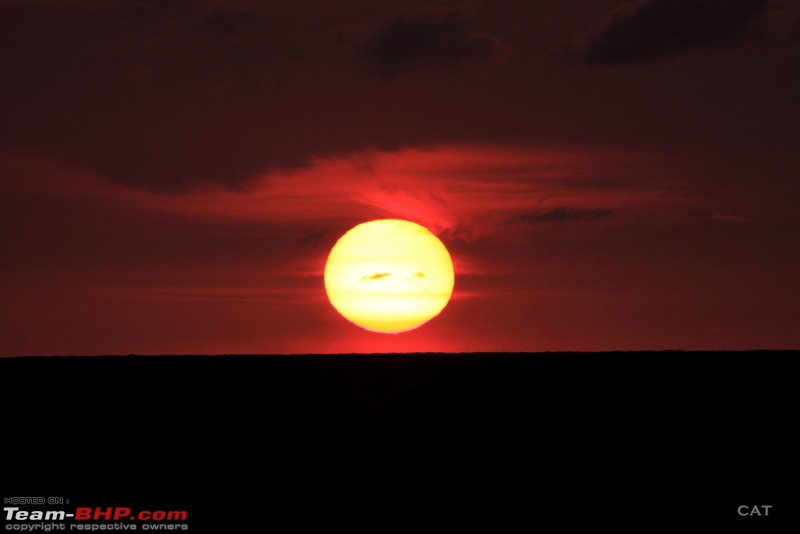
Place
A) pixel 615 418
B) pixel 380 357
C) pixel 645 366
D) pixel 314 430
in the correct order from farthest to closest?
pixel 380 357 < pixel 645 366 < pixel 615 418 < pixel 314 430

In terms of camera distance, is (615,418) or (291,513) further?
(615,418)

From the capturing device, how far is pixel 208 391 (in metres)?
71.5

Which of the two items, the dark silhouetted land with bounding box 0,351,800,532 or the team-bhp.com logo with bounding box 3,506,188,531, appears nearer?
the team-bhp.com logo with bounding box 3,506,188,531

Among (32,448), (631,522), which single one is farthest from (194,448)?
(631,522)

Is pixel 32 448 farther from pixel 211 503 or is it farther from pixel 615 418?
pixel 615 418

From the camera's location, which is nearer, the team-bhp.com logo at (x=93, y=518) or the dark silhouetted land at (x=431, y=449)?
the team-bhp.com logo at (x=93, y=518)

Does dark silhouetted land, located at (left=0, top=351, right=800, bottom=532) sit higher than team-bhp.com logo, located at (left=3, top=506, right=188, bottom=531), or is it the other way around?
dark silhouetted land, located at (left=0, top=351, right=800, bottom=532)

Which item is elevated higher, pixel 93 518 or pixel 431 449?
pixel 431 449

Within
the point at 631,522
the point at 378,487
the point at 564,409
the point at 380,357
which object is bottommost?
the point at 631,522

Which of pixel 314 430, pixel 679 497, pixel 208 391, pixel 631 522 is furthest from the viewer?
pixel 208 391

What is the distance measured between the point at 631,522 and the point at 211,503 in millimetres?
11963

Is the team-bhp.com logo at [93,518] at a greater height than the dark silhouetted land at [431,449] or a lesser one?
lesser

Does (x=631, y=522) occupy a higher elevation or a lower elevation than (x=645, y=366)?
lower

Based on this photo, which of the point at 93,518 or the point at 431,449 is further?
the point at 431,449
